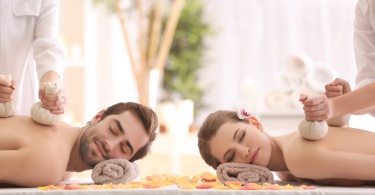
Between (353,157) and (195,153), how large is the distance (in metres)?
3.20

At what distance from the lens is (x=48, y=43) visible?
2.62 meters

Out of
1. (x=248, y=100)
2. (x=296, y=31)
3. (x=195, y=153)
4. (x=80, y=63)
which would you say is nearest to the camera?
(x=248, y=100)

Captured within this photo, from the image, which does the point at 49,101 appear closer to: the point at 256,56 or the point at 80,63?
the point at 80,63

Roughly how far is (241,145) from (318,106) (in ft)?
1.01

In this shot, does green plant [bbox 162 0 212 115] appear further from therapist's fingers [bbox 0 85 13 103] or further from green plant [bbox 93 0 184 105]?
therapist's fingers [bbox 0 85 13 103]

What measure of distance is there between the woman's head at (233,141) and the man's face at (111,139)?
9.7 inches

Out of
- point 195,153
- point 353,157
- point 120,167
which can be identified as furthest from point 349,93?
point 195,153

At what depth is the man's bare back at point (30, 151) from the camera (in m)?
2.04

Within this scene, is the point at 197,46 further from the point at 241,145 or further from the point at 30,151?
the point at 30,151

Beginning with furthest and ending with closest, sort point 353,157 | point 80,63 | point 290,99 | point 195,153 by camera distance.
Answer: point 80,63, point 195,153, point 290,99, point 353,157

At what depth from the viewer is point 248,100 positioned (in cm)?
475

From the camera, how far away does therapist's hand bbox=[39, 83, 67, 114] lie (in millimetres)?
2158

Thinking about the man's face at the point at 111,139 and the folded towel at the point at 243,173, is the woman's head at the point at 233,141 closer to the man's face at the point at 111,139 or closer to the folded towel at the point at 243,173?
the folded towel at the point at 243,173

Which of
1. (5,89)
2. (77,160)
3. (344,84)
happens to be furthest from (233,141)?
(5,89)
